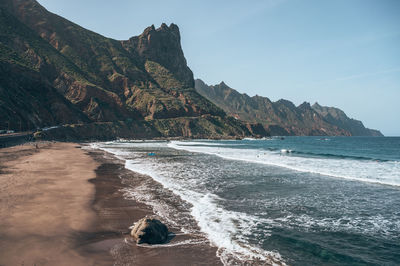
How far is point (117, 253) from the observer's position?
8531mm

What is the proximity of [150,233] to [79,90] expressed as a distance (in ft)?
457

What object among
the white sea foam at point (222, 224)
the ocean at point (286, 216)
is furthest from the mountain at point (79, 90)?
the ocean at point (286, 216)

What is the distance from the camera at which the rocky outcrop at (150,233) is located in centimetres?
949

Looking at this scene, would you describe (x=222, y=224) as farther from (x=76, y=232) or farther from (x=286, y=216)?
(x=76, y=232)

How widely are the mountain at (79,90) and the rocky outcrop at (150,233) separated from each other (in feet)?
269

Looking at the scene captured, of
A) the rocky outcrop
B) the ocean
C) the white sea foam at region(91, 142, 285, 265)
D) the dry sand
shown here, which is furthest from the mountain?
the rocky outcrop

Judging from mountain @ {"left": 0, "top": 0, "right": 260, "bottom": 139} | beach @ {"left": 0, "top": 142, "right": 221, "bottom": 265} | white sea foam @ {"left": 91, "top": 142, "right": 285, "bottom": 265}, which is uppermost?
mountain @ {"left": 0, "top": 0, "right": 260, "bottom": 139}

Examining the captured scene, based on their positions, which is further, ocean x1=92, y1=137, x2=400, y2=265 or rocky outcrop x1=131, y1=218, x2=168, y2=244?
rocky outcrop x1=131, y1=218, x2=168, y2=244

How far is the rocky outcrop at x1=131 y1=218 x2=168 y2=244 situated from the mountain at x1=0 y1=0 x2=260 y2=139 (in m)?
82.1

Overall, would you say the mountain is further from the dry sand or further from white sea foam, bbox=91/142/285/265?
white sea foam, bbox=91/142/285/265

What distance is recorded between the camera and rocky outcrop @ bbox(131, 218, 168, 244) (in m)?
9.49

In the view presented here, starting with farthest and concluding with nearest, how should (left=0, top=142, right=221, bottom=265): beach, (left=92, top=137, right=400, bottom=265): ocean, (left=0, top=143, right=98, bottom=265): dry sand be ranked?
(left=92, top=137, right=400, bottom=265): ocean → (left=0, top=142, right=221, bottom=265): beach → (left=0, top=143, right=98, bottom=265): dry sand

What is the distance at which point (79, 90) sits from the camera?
12962cm

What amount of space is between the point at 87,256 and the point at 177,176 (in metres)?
17.2
